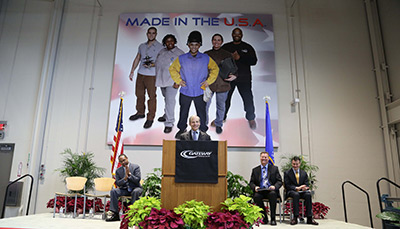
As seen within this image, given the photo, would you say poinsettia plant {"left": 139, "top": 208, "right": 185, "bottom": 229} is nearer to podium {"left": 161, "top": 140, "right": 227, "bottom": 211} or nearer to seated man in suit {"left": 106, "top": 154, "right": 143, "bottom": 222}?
podium {"left": 161, "top": 140, "right": 227, "bottom": 211}

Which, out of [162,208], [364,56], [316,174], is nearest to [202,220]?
[162,208]

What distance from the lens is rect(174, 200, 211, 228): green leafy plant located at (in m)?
3.00

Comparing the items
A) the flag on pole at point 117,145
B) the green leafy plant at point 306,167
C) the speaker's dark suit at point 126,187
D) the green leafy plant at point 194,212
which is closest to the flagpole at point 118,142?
the flag on pole at point 117,145

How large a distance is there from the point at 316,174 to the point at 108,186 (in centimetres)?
503

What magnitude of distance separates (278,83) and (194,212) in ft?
20.4

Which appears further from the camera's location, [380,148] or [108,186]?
[380,148]

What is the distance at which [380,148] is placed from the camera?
8.12 metres

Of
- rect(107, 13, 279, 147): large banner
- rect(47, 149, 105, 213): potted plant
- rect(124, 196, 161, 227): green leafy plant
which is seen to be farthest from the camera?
rect(107, 13, 279, 147): large banner

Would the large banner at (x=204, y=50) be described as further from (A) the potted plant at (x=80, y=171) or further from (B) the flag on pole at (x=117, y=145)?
(A) the potted plant at (x=80, y=171)

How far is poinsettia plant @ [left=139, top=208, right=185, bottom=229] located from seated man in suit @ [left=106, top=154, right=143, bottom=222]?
9.17ft

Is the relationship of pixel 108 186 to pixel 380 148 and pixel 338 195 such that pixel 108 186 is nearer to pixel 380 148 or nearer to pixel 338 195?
pixel 338 195

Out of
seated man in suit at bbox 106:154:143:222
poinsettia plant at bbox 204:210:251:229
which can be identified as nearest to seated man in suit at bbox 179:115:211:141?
poinsettia plant at bbox 204:210:251:229

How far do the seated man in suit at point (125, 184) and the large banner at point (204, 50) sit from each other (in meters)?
2.00

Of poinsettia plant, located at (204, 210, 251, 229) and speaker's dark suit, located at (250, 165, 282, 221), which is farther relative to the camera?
speaker's dark suit, located at (250, 165, 282, 221)
